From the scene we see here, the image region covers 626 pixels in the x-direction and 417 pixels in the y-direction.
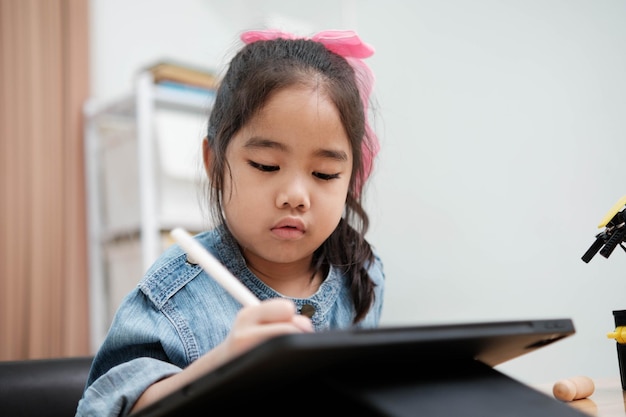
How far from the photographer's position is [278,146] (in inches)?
25.8

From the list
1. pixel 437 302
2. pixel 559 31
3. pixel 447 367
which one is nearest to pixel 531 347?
pixel 447 367

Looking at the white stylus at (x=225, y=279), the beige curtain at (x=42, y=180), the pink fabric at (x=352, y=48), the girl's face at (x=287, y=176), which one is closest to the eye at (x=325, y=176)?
the girl's face at (x=287, y=176)

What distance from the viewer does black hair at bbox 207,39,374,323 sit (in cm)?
70

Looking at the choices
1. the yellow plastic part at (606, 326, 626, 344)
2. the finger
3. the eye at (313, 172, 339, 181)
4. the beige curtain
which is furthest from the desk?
the beige curtain

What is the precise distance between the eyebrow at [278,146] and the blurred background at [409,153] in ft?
0.93

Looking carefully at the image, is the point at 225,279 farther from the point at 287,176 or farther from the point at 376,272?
the point at 376,272

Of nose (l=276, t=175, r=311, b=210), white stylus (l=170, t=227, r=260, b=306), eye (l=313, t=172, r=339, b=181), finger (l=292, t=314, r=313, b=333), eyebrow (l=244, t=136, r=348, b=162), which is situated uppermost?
eyebrow (l=244, t=136, r=348, b=162)

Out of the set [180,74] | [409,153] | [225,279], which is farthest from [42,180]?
[225,279]

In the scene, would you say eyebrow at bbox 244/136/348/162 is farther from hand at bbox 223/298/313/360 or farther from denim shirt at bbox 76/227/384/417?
hand at bbox 223/298/313/360

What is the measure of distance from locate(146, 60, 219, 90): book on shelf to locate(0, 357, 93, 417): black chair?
1145mm

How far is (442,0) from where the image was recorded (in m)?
1.30

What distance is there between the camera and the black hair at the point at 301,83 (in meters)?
0.70

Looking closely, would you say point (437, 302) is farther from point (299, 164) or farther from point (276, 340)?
point (276, 340)

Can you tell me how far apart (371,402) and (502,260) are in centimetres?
84
